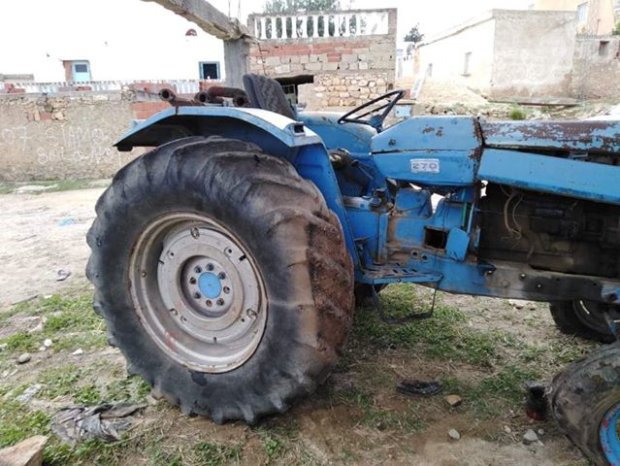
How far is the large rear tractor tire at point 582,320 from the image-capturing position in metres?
2.80

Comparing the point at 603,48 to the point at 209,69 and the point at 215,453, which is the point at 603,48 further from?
the point at 215,453

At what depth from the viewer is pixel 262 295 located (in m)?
2.04

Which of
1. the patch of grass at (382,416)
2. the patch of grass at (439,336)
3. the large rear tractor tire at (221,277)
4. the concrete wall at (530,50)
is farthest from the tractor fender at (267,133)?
the concrete wall at (530,50)

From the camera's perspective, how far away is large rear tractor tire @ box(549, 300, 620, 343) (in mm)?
2803

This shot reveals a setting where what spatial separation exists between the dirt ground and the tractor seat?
1.40 meters

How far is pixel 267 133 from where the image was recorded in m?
2.21

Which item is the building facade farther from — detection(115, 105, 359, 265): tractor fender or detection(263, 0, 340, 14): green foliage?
detection(115, 105, 359, 265): tractor fender

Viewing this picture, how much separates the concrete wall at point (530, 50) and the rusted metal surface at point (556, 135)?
52.6ft

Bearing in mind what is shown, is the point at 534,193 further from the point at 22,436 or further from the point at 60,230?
the point at 60,230

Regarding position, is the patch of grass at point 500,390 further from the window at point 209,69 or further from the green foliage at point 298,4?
the green foliage at point 298,4

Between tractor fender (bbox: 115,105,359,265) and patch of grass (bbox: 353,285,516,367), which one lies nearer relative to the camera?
tractor fender (bbox: 115,105,359,265)

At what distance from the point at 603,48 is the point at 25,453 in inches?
825

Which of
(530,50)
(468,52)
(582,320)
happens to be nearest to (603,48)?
(530,50)

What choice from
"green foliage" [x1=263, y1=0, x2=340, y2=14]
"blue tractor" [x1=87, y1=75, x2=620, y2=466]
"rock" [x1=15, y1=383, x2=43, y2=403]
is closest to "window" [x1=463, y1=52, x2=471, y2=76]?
"green foliage" [x1=263, y1=0, x2=340, y2=14]
